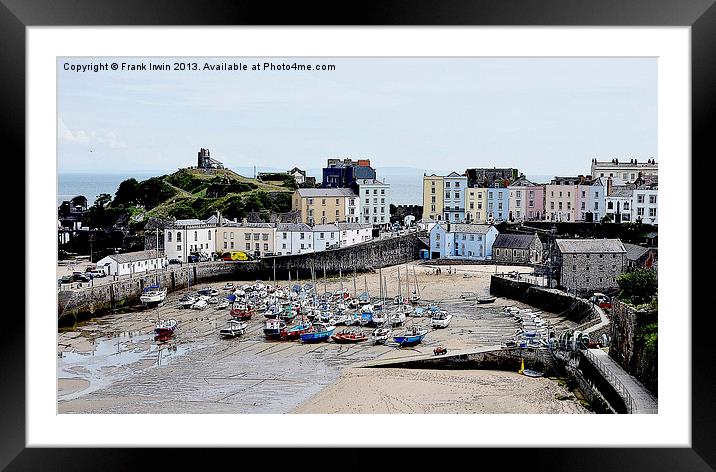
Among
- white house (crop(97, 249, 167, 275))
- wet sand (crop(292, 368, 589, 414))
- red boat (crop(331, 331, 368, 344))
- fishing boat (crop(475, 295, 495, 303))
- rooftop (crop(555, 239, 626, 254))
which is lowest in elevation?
wet sand (crop(292, 368, 589, 414))

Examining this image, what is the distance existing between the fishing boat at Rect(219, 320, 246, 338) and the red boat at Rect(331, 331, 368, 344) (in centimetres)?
64

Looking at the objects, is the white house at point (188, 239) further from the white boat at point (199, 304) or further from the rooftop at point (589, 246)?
the rooftop at point (589, 246)

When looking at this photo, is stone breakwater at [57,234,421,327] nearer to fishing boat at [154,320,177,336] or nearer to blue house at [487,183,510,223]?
fishing boat at [154,320,177,336]

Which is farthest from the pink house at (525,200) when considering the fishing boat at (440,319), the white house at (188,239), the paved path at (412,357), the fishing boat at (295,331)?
the white house at (188,239)

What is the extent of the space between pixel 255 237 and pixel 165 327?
872 millimetres

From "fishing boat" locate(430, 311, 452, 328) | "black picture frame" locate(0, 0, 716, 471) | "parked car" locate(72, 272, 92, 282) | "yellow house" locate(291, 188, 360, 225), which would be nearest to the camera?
"black picture frame" locate(0, 0, 716, 471)

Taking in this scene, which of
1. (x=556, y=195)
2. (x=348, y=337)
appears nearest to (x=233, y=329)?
(x=348, y=337)

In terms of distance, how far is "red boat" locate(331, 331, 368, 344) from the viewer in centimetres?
574

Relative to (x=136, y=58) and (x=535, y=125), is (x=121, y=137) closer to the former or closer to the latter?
(x=136, y=58)

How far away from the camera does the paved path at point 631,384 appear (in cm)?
486

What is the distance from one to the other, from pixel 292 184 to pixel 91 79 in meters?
1.46

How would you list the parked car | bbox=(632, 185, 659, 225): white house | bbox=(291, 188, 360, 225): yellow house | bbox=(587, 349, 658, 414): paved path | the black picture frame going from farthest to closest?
bbox=(291, 188, 360, 225): yellow house
the parked car
bbox=(632, 185, 659, 225): white house
bbox=(587, 349, 658, 414): paved path
the black picture frame

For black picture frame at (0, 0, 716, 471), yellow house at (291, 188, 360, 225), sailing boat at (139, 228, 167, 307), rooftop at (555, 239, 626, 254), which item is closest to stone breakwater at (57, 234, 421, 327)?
sailing boat at (139, 228, 167, 307)
